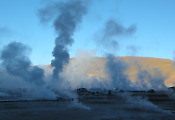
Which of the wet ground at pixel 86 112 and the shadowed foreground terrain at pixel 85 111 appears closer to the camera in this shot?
the wet ground at pixel 86 112

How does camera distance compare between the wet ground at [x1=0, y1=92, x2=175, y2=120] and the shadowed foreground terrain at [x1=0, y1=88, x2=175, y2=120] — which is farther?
the shadowed foreground terrain at [x1=0, y1=88, x2=175, y2=120]

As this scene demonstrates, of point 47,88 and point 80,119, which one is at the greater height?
point 47,88

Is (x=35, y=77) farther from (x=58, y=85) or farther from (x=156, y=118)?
(x=156, y=118)

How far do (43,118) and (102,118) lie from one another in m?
9.11

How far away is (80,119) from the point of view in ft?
126

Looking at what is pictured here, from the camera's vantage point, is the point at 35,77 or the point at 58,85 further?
the point at 35,77

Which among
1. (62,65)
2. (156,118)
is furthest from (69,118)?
(62,65)

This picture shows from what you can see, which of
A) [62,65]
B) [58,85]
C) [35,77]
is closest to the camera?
[62,65]

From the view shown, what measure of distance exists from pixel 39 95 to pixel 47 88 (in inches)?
172

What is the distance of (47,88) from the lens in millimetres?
97250

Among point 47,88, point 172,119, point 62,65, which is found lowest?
point 172,119

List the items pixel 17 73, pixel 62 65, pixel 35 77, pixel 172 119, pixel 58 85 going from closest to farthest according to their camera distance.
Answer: pixel 172 119, pixel 62 65, pixel 58 85, pixel 35 77, pixel 17 73

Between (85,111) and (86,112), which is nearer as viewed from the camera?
(86,112)

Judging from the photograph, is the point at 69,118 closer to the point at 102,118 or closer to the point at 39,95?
the point at 102,118
